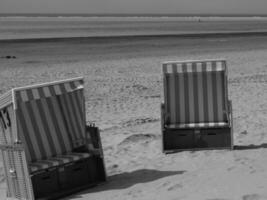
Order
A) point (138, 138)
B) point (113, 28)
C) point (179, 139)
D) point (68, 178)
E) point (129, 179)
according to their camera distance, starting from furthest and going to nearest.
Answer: point (113, 28)
point (138, 138)
point (179, 139)
point (129, 179)
point (68, 178)

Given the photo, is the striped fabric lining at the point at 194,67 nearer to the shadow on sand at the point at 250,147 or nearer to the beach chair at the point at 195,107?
the beach chair at the point at 195,107

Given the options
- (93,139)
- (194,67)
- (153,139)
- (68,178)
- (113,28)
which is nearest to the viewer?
(68,178)

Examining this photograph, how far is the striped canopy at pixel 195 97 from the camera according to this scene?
7.95 meters

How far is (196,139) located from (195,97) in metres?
0.57

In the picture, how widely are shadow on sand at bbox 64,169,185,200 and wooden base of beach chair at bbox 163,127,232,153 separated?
84 cm

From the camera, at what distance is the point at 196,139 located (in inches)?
312

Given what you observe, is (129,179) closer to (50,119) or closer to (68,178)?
(68,178)

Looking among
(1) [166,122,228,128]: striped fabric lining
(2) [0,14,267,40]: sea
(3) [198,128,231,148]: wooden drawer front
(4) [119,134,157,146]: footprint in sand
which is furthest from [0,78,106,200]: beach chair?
(2) [0,14,267,40]: sea

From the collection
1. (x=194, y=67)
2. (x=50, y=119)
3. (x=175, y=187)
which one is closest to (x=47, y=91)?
(x=50, y=119)

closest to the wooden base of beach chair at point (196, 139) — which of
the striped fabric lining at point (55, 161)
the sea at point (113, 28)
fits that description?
the striped fabric lining at point (55, 161)

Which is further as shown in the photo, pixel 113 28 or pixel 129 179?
pixel 113 28

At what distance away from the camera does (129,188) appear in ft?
20.9

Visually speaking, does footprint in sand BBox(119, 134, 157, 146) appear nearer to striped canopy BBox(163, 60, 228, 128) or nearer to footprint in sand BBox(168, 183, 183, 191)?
striped canopy BBox(163, 60, 228, 128)

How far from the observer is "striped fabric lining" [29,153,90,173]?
248 inches
